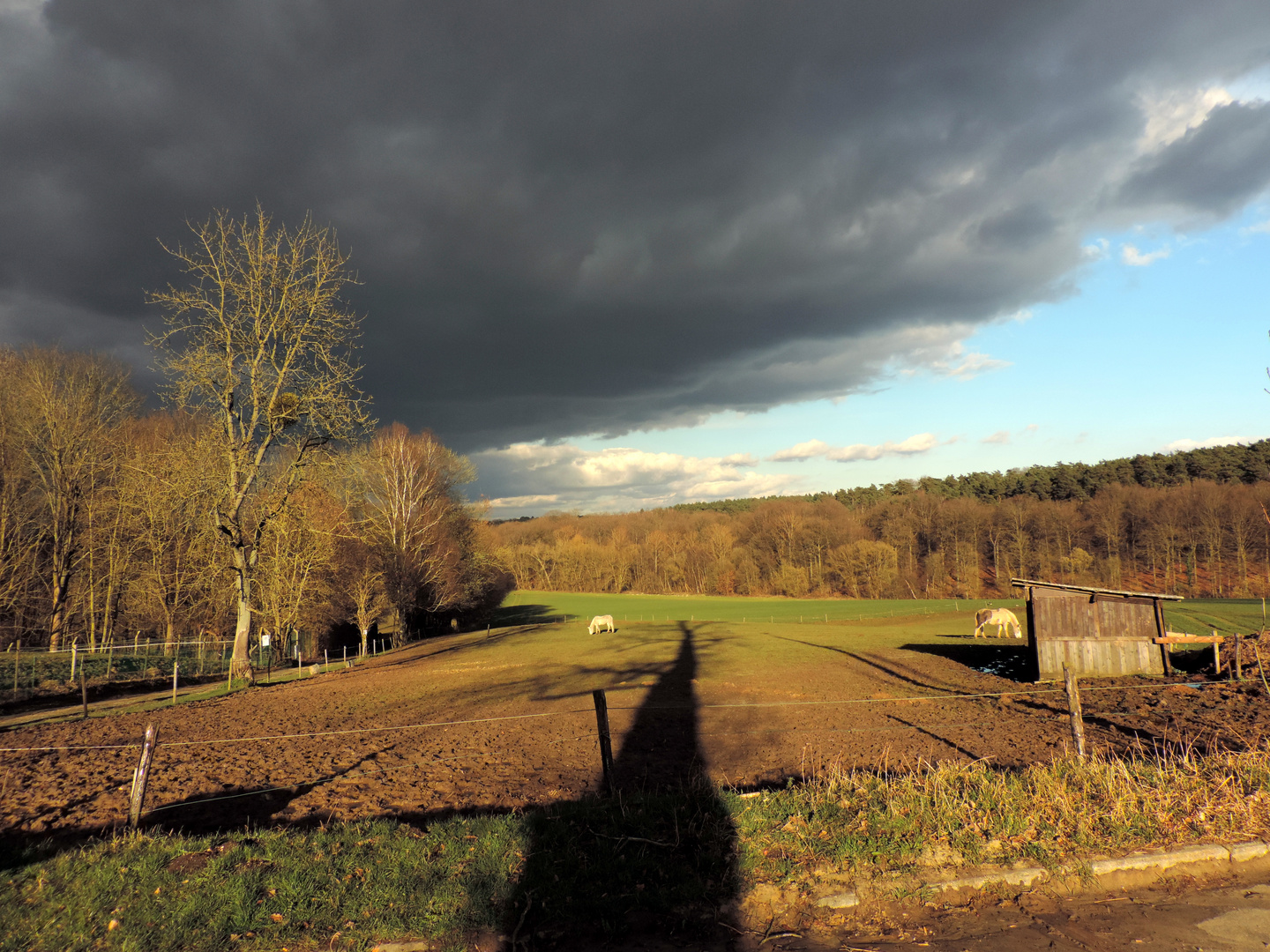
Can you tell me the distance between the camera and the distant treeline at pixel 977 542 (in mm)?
78875

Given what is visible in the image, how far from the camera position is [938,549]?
326 feet

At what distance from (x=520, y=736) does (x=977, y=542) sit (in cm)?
9917

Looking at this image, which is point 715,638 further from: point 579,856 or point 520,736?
point 579,856

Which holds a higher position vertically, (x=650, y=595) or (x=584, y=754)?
(x=584, y=754)

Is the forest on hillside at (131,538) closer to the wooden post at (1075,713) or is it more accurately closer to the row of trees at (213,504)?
the row of trees at (213,504)

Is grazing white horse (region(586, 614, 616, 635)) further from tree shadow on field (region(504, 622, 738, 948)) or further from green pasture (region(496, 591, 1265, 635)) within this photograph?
tree shadow on field (region(504, 622, 738, 948))

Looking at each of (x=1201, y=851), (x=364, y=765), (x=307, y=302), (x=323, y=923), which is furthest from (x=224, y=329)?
(x=1201, y=851)

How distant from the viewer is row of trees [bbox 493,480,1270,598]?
255 feet

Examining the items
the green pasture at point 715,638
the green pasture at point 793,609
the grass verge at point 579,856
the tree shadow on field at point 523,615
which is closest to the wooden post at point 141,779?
the grass verge at point 579,856

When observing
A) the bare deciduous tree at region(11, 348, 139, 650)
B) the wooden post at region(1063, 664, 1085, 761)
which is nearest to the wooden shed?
the wooden post at region(1063, 664, 1085, 761)

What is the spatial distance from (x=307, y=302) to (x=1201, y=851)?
2743 centimetres

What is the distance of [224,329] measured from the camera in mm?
23438

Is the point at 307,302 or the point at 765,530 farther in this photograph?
the point at 765,530

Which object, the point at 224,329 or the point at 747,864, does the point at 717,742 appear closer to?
the point at 747,864
